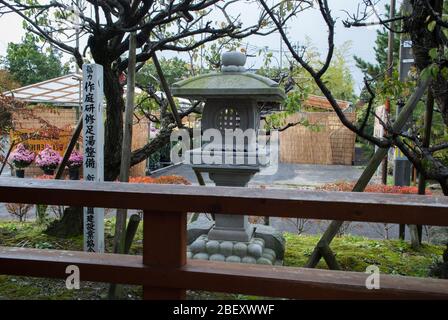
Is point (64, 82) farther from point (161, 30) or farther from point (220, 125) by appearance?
point (220, 125)

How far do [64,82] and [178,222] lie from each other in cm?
1128

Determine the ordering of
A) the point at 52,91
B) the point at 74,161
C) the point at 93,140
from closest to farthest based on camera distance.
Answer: the point at 93,140 < the point at 74,161 < the point at 52,91

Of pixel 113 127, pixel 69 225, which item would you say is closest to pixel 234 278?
pixel 113 127

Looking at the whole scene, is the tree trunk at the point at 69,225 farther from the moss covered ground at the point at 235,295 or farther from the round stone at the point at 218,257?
the round stone at the point at 218,257

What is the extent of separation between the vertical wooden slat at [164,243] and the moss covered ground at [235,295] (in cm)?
209

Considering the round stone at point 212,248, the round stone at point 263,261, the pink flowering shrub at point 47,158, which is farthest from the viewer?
the pink flowering shrub at point 47,158

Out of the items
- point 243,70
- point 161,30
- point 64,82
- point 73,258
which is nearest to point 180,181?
point 161,30

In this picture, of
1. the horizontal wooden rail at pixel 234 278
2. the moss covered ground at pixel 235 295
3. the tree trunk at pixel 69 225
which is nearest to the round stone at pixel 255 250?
the moss covered ground at pixel 235 295

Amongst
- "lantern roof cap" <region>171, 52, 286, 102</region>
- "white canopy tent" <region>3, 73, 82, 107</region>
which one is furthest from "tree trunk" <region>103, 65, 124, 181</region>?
"white canopy tent" <region>3, 73, 82, 107</region>

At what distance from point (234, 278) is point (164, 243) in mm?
243

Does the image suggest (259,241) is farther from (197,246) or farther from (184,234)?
(184,234)

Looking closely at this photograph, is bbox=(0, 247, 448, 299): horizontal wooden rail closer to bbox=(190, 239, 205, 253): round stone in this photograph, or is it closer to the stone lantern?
the stone lantern

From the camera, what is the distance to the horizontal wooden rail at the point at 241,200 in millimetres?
1117

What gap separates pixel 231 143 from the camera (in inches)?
171
